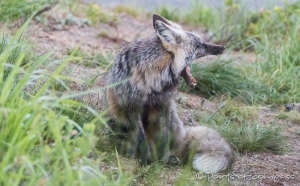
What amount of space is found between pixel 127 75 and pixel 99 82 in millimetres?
1835

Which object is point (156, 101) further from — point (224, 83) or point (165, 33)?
point (224, 83)

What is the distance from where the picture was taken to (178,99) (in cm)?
645

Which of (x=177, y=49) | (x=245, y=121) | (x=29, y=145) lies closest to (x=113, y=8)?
(x=245, y=121)

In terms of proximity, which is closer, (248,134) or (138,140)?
(138,140)

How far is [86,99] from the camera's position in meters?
5.34

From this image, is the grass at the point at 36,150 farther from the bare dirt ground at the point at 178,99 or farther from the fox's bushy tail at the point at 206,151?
the fox's bushy tail at the point at 206,151

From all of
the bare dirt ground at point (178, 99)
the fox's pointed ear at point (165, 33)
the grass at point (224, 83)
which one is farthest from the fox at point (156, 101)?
the grass at point (224, 83)

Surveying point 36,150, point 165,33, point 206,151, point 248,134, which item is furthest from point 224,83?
point 36,150

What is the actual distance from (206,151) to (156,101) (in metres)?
0.60

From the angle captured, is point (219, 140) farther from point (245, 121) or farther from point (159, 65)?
point (245, 121)

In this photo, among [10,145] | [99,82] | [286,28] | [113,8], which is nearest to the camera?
[10,145]

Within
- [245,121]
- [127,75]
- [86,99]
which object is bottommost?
[245,121]

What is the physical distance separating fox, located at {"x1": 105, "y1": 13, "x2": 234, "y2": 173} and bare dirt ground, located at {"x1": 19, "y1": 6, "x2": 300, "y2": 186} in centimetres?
19

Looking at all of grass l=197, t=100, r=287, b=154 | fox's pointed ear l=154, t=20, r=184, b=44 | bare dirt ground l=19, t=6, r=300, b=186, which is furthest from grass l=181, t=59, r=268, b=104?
fox's pointed ear l=154, t=20, r=184, b=44
